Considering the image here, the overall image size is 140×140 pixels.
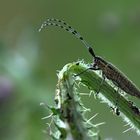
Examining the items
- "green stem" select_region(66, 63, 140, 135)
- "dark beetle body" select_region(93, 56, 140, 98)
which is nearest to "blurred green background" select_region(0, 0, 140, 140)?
"dark beetle body" select_region(93, 56, 140, 98)

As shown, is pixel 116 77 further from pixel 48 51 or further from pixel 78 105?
pixel 48 51

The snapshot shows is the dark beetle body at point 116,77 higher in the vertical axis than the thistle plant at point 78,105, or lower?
higher

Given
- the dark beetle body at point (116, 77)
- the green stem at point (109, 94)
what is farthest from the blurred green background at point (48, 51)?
the green stem at point (109, 94)

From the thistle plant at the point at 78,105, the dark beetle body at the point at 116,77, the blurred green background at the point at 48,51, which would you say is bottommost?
the thistle plant at the point at 78,105

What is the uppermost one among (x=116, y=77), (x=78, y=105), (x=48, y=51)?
(x=48, y=51)

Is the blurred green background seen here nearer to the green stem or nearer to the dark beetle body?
the dark beetle body

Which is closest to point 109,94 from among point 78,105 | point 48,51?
point 78,105

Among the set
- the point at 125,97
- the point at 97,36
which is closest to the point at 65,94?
the point at 125,97

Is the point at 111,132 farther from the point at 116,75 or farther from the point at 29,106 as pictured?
the point at 116,75

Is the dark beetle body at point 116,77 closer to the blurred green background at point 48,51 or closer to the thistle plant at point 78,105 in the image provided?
the thistle plant at point 78,105
